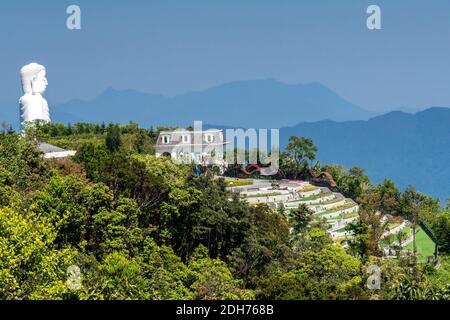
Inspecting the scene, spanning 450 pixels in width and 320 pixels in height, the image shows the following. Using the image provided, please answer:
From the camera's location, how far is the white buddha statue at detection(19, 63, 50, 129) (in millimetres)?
42719

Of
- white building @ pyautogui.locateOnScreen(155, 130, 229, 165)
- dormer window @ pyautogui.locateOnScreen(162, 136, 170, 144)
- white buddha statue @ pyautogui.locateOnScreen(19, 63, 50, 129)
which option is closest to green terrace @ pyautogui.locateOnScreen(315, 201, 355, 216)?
white building @ pyautogui.locateOnScreen(155, 130, 229, 165)

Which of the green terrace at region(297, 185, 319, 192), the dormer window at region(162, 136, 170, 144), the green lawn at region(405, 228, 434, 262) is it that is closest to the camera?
the green lawn at region(405, 228, 434, 262)

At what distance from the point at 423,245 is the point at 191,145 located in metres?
16.8

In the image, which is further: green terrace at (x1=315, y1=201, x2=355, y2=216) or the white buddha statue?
the white buddha statue

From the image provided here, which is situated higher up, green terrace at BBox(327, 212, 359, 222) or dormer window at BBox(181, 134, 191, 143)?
dormer window at BBox(181, 134, 191, 143)

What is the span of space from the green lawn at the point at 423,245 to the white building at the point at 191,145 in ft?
43.3

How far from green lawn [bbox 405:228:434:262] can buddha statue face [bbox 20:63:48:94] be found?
24210 mm

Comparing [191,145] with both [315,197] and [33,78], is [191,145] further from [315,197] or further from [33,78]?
A: [315,197]

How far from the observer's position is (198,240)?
19.1 metres

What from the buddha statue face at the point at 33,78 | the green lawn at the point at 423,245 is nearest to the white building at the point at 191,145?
the buddha statue face at the point at 33,78

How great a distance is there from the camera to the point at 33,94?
142 feet

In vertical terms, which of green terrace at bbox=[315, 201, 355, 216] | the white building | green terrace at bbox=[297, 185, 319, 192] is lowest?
A: green terrace at bbox=[315, 201, 355, 216]

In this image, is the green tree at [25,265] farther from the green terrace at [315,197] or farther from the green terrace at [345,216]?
the green terrace at [315,197]

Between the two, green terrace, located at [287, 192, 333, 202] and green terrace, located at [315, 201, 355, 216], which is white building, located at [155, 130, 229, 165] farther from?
green terrace, located at [315, 201, 355, 216]
